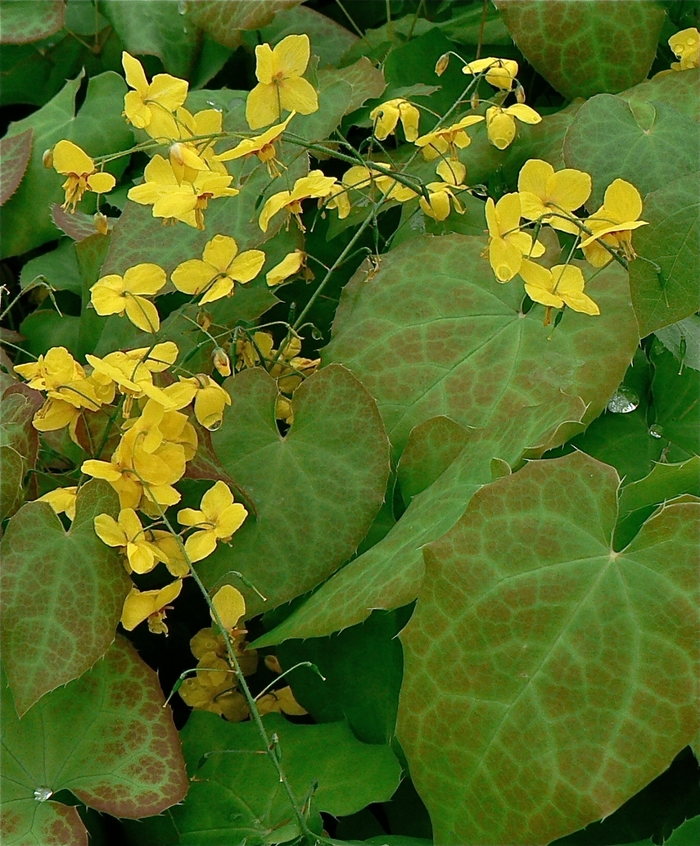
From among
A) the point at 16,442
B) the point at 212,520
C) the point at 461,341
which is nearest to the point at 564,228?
the point at 461,341

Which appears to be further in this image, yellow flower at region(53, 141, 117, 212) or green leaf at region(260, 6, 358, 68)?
green leaf at region(260, 6, 358, 68)

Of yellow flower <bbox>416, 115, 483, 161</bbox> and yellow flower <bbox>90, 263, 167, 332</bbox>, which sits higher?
yellow flower <bbox>90, 263, 167, 332</bbox>

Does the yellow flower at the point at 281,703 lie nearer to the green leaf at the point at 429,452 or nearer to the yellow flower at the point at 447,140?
the green leaf at the point at 429,452

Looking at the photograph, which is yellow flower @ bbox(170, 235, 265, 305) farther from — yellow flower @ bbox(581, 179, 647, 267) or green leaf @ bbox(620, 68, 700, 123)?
green leaf @ bbox(620, 68, 700, 123)

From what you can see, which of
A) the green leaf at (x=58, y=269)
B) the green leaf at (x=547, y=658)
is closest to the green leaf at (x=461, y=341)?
the green leaf at (x=547, y=658)

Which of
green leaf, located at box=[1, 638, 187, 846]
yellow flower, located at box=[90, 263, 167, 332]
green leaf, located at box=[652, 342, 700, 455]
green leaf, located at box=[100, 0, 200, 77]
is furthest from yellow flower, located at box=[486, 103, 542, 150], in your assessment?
green leaf, located at box=[1, 638, 187, 846]
